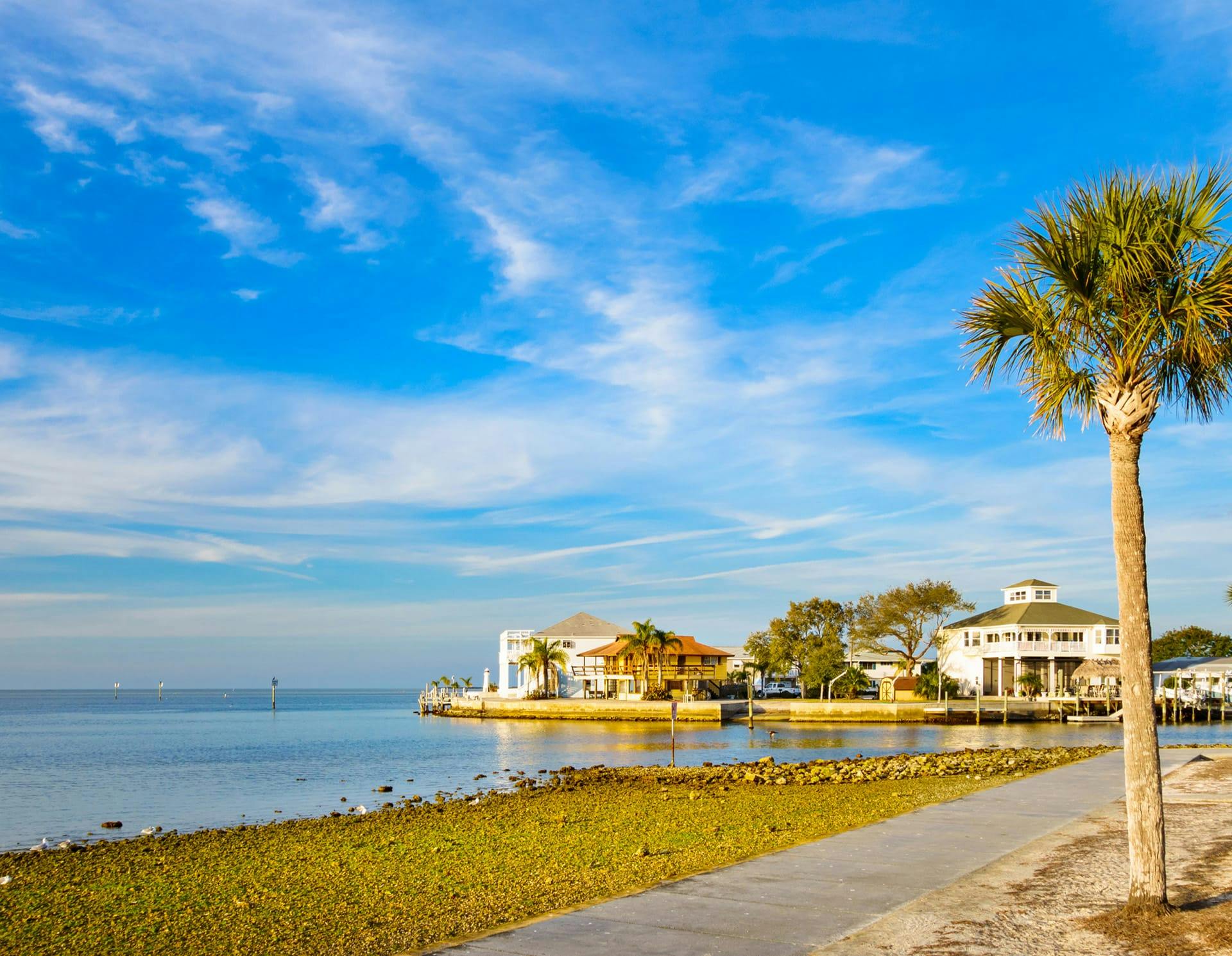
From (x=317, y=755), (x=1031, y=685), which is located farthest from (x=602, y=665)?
(x=317, y=755)

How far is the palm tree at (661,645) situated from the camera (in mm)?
99100

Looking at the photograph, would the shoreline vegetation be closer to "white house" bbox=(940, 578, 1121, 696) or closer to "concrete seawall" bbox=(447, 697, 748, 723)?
"concrete seawall" bbox=(447, 697, 748, 723)

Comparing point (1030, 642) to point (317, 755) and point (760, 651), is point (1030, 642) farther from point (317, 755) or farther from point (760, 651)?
point (317, 755)

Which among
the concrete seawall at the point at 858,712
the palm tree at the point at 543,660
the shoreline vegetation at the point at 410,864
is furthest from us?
the palm tree at the point at 543,660

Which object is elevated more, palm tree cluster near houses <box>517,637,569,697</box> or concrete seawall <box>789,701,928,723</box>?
palm tree cluster near houses <box>517,637,569,697</box>

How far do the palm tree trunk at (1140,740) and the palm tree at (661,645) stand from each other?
89934 mm

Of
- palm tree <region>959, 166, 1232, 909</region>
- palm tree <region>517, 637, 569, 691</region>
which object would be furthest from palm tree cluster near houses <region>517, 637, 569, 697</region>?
palm tree <region>959, 166, 1232, 909</region>

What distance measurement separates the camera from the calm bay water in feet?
103

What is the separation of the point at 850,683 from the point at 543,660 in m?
31.4

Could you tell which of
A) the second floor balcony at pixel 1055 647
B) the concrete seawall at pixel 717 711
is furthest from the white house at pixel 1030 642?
the concrete seawall at pixel 717 711

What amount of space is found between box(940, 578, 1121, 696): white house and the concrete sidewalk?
83499 millimetres

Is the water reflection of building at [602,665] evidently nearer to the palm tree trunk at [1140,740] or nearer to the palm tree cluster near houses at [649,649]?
the palm tree cluster near houses at [649,649]

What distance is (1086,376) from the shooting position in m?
10.8

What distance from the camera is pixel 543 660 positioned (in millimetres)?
107938
